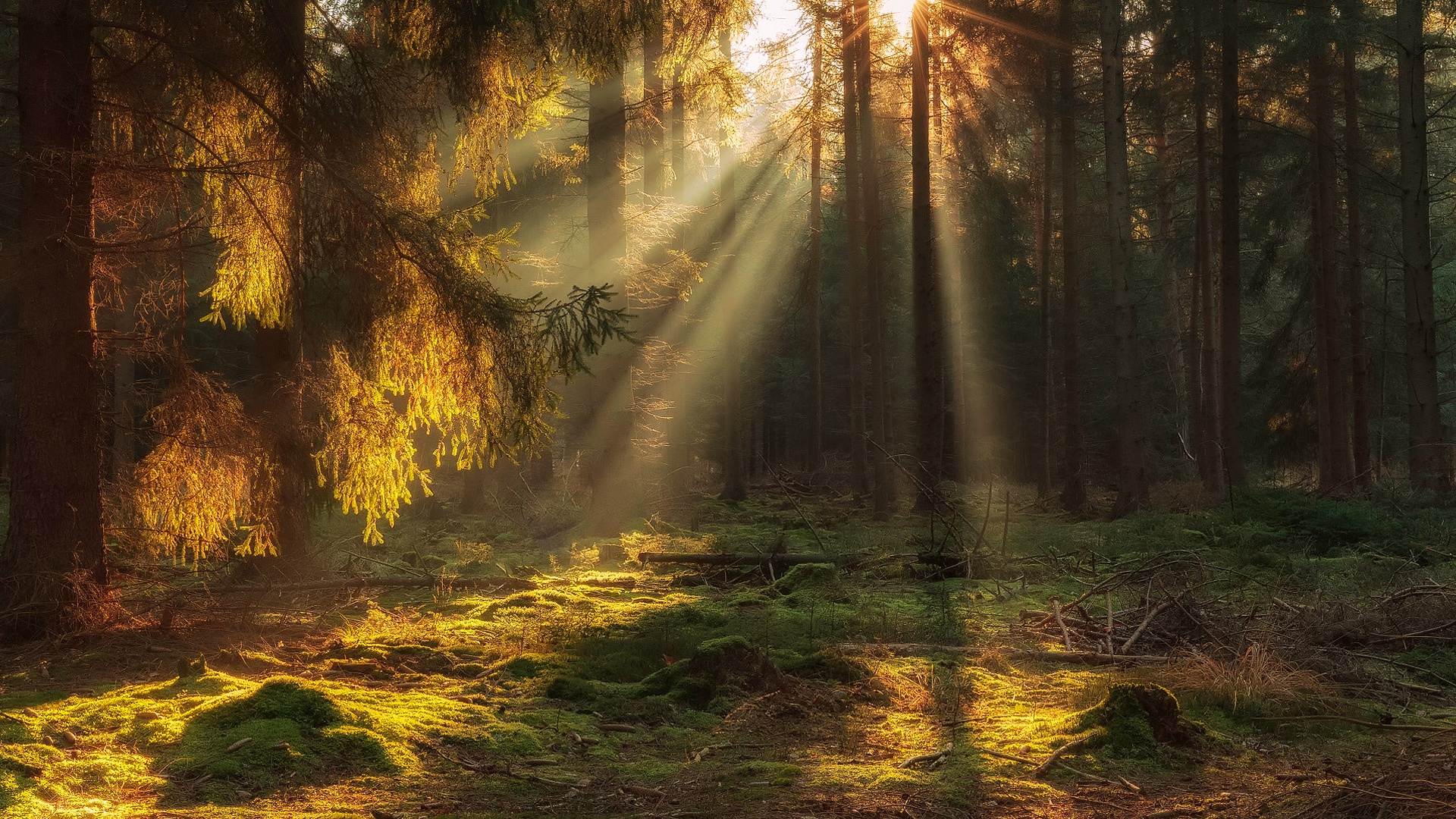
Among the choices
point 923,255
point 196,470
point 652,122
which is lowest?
point 196,470

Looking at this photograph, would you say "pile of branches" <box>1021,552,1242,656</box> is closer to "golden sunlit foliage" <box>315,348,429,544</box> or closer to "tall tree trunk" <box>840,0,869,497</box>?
"golden sunlit foliage" <box>315,348,429,544</box>

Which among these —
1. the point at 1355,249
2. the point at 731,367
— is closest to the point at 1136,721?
the point at 1355,249

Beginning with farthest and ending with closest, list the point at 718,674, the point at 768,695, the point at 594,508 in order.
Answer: the point at 594,508, the point at 718,674, the point at 768,695

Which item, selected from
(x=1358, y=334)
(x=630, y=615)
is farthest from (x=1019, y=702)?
(x=1358, y=334)

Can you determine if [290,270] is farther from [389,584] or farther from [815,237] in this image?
[815,237]

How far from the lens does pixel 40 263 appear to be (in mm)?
7031

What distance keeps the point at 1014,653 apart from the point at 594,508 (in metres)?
9.59

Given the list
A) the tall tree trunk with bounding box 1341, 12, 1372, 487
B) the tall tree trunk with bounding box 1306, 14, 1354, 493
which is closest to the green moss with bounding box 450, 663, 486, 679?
the tall tree trunk with bounding box 1306, 14, 1354, 493

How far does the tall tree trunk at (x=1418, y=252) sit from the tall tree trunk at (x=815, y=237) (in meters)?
9.24

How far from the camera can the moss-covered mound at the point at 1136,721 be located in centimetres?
489

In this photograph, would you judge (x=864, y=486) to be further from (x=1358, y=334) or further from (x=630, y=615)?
(x=630, y=615)

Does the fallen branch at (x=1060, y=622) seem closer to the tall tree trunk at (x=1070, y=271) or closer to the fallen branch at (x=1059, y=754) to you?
the fallen branch at (x=1059, y=754)

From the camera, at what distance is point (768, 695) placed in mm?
5953

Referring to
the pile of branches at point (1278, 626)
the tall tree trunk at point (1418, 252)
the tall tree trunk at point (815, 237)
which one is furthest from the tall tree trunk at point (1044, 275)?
the pile of branches at point (1278, 626)
